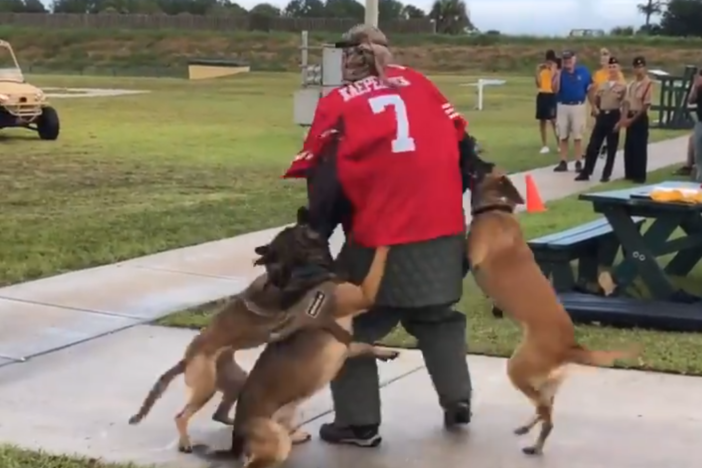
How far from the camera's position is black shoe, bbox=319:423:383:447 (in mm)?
5109

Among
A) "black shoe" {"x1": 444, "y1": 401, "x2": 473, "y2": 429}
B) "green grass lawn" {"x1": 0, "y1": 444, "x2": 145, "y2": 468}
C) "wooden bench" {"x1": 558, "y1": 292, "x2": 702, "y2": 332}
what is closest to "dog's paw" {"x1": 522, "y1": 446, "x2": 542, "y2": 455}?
"black shoe" {"x1": 444, "y1": 401, "x2": 473, "y2": 429}

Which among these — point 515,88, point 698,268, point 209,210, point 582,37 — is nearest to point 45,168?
point 209,210

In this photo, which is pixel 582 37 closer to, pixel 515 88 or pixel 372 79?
pixel 515 88

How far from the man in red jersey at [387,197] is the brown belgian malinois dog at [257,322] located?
199mm

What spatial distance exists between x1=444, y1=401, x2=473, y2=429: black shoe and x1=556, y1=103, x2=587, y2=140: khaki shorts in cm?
1219

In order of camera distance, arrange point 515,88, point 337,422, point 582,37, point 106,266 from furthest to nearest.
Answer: point 582,37, point 515,88, point 106,266, point 337,422

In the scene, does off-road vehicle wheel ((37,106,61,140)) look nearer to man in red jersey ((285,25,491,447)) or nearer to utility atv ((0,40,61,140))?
utility atv ((0,40,61,140))

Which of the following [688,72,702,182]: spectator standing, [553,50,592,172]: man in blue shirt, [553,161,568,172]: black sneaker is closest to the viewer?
[688,72,702,182]: spectator standing

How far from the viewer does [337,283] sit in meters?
4.67

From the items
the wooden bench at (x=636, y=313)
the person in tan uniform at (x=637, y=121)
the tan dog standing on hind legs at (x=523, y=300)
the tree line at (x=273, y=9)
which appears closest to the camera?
the tan dog standing on hind legs at (x=523, y=300)

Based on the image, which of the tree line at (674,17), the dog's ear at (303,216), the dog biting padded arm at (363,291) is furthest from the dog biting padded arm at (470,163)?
the tree line at (674,17)

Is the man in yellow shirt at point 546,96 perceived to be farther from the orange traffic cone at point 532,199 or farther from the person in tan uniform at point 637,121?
the orange traffic cone at point 532,199

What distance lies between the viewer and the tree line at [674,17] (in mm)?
78438

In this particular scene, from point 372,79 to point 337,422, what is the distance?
1.51m
